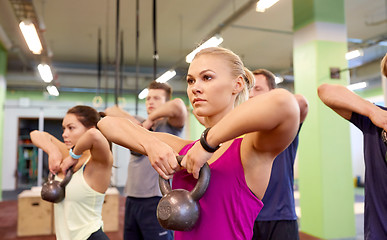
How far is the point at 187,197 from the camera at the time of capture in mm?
927

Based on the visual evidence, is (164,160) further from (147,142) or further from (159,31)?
(159,31)

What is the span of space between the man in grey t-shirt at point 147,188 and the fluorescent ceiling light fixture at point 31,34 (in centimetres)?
197

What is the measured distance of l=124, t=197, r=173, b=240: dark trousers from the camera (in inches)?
92.7

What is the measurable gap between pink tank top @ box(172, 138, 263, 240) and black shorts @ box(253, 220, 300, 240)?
39.4 inches

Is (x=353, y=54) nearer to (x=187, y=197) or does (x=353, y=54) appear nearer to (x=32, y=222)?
(x=187, y=197)

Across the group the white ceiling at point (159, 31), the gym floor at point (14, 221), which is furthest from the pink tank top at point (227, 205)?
the gym floor at point (14, 221)

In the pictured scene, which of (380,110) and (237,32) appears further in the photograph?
(237,32)

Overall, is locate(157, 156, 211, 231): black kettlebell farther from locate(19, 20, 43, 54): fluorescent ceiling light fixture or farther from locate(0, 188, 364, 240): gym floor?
locate(0, 188, 364, 240): gym floor

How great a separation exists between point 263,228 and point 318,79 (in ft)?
11.6

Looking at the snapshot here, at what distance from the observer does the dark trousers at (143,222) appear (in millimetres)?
2354

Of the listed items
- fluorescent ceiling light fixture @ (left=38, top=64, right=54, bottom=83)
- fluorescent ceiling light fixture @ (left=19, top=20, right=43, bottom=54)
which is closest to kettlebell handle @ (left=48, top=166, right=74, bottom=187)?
fluorescent ceiling light fixture @ (left=19, top=20, right=43, bottom=54)

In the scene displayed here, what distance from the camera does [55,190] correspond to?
5.72 ft

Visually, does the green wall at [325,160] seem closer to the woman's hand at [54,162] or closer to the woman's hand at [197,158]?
the woman's hand at [54,162]

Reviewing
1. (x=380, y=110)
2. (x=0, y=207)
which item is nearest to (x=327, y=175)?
(x=380, y=110)
